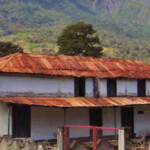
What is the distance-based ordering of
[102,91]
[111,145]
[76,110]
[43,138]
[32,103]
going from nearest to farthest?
[111,145]
[32,103]
[43,138]
[76,110]
[102,91]

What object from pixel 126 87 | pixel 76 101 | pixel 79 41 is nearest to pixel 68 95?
pixel 76 101

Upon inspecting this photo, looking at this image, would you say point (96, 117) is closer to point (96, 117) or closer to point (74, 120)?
point (96, 117)

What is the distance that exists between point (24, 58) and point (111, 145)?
10296 mm

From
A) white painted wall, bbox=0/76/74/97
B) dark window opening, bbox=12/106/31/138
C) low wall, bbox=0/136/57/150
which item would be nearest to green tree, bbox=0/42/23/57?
white painted wall, bbox=0/76/74/97

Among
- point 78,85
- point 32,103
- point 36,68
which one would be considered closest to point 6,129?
point 32,103

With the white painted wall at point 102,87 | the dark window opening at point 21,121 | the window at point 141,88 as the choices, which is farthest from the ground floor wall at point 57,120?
the window at point 141,88

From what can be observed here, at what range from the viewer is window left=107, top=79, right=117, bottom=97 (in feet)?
92.9

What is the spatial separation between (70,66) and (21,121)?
5824 millimetres

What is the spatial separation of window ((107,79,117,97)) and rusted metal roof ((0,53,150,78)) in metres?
0.47

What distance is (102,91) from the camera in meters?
27.9

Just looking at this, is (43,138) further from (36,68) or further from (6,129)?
(36,68)

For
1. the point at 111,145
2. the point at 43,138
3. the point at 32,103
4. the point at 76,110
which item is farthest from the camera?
the point at 76,110

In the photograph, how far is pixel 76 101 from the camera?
2520 cm

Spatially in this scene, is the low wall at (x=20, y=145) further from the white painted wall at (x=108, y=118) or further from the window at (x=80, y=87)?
the white painted wall at (x=108, y=118)
